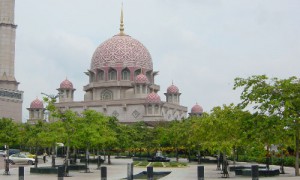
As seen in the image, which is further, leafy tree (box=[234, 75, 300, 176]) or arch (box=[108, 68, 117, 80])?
arch (box=[108, 68, 117, 80])

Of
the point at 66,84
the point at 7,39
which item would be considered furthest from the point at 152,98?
the point at 7,39

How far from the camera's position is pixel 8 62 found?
3024 inches

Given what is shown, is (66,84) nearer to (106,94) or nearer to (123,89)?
(106,94)

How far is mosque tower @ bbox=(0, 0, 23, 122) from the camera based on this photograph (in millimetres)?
76188

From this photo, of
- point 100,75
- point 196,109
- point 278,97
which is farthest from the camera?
point 196,109

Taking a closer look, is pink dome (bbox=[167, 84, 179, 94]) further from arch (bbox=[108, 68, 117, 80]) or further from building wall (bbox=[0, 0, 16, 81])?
building wall (bbox=[0, 0, 16, 81])

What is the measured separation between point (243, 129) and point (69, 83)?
6498 centimetres

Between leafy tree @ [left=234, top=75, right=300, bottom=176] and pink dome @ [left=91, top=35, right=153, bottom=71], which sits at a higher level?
pink dome @ [left=91, top=35, right=153, bottom=71]

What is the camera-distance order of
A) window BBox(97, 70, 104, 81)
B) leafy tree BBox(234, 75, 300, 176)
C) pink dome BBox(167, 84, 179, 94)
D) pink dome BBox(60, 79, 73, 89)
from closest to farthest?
leafy tree BBox(234, 75, 300, 176)
window BBox(97, 70, 104, 81)
pink dome BBox(60, 79, 73, 89)
pink dome BBox(167, 84, 179, 94)

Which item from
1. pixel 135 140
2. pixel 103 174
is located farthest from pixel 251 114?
pixel 135 140

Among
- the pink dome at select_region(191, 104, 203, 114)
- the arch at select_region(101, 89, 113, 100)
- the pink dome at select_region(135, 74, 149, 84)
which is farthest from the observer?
the pink dome at select_region(191, 104, 203, 114)

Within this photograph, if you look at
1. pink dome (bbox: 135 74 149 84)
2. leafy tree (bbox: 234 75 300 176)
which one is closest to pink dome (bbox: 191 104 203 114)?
pink dome (bbox: 135 74 149 84)

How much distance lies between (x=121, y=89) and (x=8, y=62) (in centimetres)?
1930

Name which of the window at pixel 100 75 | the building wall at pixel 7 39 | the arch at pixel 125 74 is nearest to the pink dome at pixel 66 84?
the window at pixel 100 75
